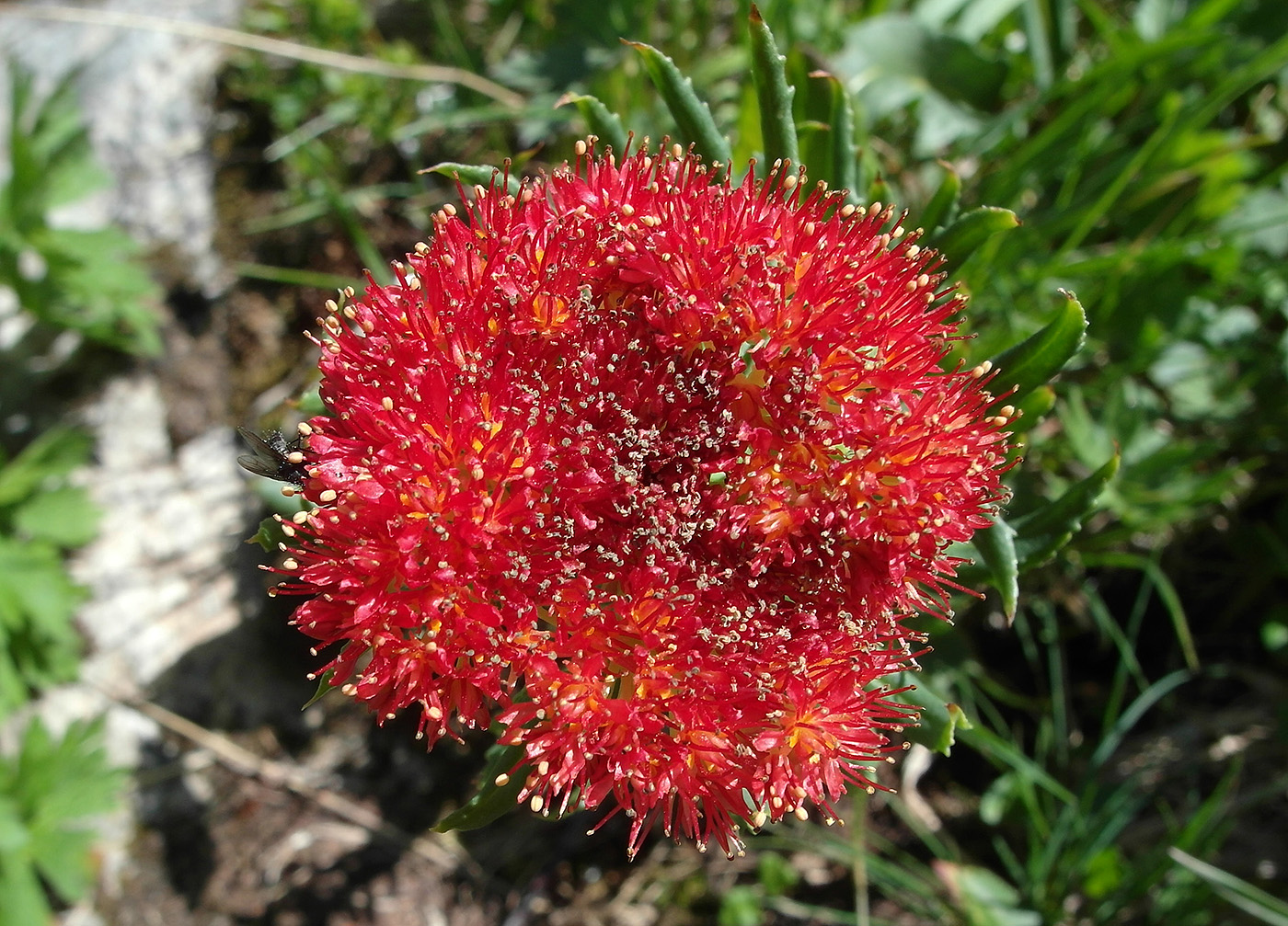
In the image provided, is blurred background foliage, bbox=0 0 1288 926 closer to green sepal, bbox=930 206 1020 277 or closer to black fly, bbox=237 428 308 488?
green sepal, bbox=930 206 1020 277

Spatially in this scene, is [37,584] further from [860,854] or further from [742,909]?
[860,854]

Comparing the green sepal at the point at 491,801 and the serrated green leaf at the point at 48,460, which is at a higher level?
the serrated green leaf at the point at 48,460

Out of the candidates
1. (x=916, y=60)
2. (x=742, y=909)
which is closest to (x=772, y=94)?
(x=916, y=60)

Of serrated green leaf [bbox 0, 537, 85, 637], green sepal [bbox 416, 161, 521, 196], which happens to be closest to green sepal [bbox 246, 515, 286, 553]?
green sepal [bbox 416, 161, 521, 196]

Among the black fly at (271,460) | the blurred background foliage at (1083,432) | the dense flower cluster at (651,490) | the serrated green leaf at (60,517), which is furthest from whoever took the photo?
the serrated green leaf at (60,517)

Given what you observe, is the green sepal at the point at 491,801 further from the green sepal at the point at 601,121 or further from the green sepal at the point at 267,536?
the green sepal at the point at 601,121

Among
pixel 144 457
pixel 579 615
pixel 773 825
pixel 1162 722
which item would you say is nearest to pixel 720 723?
pixel 579 615

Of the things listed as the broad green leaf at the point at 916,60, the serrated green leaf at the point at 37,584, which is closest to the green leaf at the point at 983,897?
the broad green leaf at the point at 916,60
